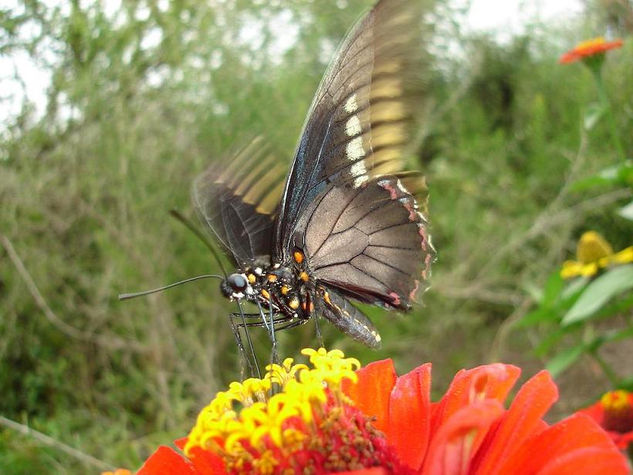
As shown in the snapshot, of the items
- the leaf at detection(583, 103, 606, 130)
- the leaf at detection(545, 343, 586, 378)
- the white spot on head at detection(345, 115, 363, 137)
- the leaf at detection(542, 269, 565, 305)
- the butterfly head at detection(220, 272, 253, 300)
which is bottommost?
Result: the leaf at detection(545, 343, 586, 378)

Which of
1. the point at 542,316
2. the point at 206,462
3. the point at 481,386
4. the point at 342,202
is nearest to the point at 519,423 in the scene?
the point at 481,386

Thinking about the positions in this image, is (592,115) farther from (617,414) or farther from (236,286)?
(236,286)

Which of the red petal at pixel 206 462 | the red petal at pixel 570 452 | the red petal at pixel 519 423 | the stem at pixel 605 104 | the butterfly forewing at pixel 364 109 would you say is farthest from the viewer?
the stem at pixel 605 104

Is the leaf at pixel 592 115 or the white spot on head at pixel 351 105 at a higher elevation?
the white spot on head at pixel 351 105

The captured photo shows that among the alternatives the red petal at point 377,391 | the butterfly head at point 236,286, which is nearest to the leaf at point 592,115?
the butterfly head at point 236,286

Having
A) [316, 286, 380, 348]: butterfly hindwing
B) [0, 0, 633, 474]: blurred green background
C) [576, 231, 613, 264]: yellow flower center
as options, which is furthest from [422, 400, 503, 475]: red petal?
[576, 231, 613, 264]: yellow flower center

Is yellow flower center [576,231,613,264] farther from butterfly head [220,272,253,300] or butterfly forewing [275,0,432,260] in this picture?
butterfly head [220,272,253,300]

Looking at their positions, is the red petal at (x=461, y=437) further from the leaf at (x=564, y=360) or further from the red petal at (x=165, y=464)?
the leaf at (x=564, y=360)

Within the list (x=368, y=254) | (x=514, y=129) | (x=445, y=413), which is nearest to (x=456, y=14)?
(x=514, y=129)
